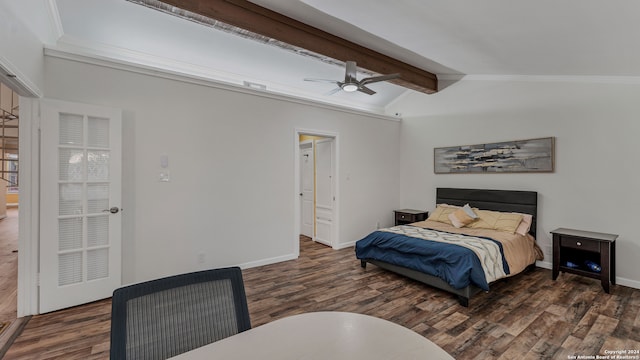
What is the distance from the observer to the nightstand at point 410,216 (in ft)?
17.8

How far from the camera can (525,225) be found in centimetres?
415

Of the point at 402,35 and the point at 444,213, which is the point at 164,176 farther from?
the point at 444,213

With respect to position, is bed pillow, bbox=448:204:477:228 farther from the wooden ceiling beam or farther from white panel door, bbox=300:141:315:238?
white panel door, bbox=300:141:315:238

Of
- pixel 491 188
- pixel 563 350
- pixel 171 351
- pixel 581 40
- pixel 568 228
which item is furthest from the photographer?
pixel 491 188

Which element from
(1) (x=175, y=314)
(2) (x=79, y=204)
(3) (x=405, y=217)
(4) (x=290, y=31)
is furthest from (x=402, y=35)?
(2) (x=79, y=204)

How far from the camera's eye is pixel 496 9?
2539mm

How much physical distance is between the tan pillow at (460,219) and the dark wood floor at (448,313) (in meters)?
0.95

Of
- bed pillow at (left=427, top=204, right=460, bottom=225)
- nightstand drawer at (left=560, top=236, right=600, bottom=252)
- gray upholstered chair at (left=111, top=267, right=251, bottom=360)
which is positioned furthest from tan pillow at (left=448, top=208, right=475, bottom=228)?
gray upholstered chair at (left=111, top=267, right=251, bottom=360)

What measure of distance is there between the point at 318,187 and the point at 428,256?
9.35ft

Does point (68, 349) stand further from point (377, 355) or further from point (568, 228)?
point (568, 228)

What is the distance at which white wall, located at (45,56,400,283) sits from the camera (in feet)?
10.9

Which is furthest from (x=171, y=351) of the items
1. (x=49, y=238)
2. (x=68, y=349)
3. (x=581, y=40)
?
(x=581, y=40)

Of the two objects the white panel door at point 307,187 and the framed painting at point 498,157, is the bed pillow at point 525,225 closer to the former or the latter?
the framed painting at point 498,157

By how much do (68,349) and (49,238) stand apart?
3.73 ft
